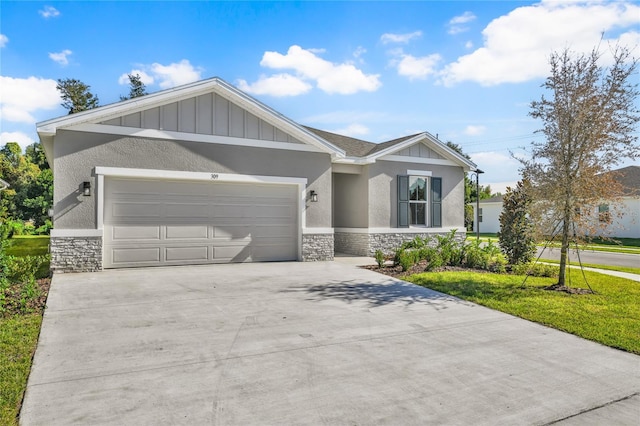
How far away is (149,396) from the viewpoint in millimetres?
3363

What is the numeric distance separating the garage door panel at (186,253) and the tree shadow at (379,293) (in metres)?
3.84

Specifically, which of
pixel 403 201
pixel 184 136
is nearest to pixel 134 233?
pixel 184 136

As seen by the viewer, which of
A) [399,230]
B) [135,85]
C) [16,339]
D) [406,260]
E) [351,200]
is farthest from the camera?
[135,85]

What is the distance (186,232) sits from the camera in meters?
10.6

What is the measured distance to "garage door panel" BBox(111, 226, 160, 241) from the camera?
9867 mm

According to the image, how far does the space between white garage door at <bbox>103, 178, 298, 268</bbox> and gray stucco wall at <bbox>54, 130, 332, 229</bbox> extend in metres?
0.45

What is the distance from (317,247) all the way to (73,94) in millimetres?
34768

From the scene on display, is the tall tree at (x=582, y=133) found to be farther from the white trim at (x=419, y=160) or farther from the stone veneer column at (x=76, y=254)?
the stone veneer column at (x=76, y=254)

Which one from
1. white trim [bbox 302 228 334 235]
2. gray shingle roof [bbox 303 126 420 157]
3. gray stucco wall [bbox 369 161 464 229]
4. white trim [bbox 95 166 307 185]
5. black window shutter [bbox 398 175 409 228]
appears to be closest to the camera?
white trim [bbox 95 166 307 185]

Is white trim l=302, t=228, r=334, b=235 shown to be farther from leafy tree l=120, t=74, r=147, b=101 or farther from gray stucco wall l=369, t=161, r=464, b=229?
leafy tree l=120, t=74, r=147, b=101

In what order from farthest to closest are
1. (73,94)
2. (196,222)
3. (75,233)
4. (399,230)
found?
(73,94), (399,230), (196,222), (75,233)

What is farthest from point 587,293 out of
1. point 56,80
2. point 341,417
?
point 56,80

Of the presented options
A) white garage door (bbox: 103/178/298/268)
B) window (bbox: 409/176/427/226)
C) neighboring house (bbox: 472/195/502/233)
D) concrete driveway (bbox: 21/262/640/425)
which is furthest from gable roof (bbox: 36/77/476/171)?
neighboring house (bbox: 472/195/502/233)

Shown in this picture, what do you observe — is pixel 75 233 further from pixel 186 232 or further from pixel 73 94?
pixel 73 94
